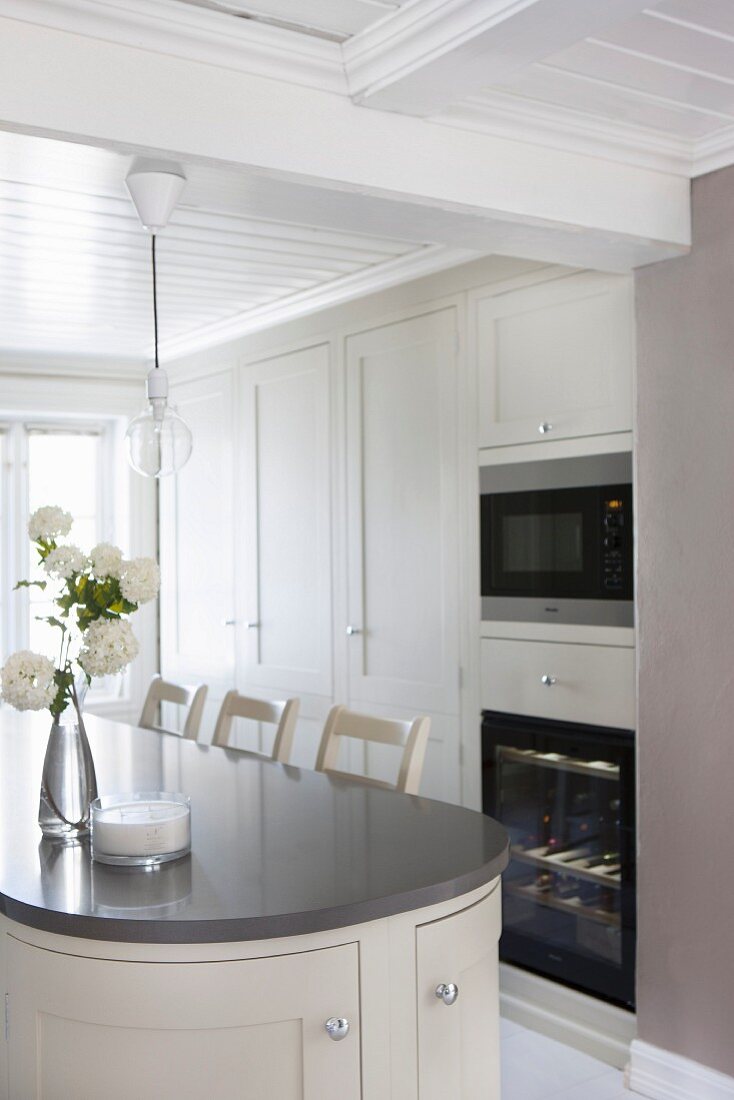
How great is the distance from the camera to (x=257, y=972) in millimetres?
1681

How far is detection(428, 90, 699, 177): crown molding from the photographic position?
234 centimetres

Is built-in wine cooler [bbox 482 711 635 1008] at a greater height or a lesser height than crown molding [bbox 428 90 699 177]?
lesser

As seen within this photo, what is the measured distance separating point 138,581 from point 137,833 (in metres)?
0.47

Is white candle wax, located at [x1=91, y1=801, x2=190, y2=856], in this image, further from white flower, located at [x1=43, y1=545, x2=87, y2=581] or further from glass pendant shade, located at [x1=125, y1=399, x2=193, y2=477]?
glass pendant shade, located at [x1=125, y1=399, x2=193, y2=477]

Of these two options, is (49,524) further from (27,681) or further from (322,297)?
(322,297)

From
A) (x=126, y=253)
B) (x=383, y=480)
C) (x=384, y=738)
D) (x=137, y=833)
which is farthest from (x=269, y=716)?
(x=126, y=253)

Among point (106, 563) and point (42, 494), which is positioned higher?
point (42, 494)

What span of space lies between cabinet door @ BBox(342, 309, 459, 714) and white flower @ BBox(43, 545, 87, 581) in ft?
5.63

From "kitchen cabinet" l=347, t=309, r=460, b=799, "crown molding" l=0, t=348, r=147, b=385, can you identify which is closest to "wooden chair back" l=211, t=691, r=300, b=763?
"kitchen cabinet" l=347, t=309, r=460, b=799

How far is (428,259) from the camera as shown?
12.1ft

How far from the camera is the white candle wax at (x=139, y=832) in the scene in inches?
76.8

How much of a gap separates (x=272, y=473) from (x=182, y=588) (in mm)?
1042

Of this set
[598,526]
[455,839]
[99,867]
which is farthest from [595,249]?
[99,867]

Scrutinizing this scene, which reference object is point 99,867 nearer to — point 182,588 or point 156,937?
point 156,937
